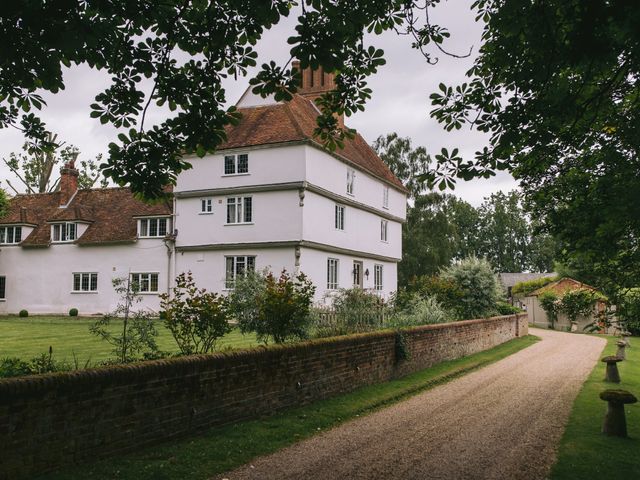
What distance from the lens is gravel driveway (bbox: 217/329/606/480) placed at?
732 centimetres

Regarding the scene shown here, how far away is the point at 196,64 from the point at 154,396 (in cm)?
461

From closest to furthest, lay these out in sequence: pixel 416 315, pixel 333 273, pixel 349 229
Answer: pixel 416 315 → pixel 333 273 → pixel 349 229

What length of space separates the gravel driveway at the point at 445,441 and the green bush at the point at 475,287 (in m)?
10.7

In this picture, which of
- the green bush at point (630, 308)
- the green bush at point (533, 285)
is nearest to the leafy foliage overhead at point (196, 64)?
the green bush at point (630, 308)

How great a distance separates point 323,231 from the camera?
31.0m

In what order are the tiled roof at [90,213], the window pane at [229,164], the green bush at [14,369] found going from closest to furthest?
the green bush at [14,369] → the window pane at [229,164] → the tiled roof at [90,213]

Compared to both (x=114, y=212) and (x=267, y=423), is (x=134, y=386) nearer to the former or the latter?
(x=267, y=423)

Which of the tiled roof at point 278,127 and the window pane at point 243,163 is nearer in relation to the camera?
the tiled roof at point 278,127

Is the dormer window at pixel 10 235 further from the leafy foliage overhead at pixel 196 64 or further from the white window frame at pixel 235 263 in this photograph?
the leafy foliage overhead at pixel 196 64

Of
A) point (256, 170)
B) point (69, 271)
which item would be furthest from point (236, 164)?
point (69, 271)

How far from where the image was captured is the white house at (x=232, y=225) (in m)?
29.9

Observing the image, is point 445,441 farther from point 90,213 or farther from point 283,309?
point 90,213

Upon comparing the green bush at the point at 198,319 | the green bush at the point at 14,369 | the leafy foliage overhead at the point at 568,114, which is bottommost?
the green bush at the point at 14,369

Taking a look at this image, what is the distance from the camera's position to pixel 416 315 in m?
19.4
